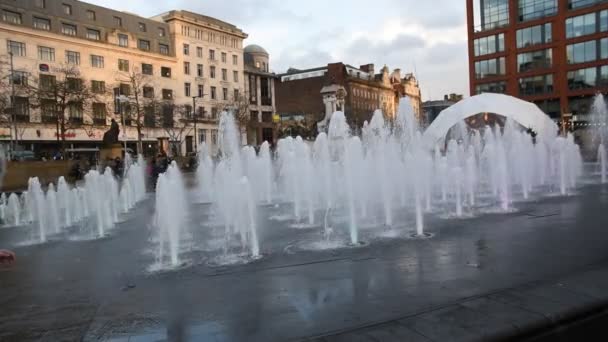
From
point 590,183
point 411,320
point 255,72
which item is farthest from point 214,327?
point 255,72

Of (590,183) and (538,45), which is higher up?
(538,45)

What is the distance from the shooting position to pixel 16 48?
4594 centimetres

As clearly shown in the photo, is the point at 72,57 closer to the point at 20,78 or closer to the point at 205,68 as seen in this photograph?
the point at 20,78

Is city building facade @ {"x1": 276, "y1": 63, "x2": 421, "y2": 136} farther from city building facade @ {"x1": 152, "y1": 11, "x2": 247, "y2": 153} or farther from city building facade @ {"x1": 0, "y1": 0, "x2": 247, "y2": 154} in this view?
city building facade @ {"x1": 0, "y1": 0, "x2": 247, "y2": 154}

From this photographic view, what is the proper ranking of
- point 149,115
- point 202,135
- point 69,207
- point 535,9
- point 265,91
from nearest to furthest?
point 69,207, point 149,115, point 535,9, point 202,135, point 265,91

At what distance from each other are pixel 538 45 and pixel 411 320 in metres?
62.0

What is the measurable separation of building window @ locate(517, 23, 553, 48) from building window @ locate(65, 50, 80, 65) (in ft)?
170

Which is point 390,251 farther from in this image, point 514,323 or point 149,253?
point 149,253

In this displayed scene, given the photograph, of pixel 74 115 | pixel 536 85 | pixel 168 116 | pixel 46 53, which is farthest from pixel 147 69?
pixel 536 85

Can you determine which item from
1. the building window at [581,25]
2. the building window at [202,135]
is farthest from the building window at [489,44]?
the building window at [202,135]

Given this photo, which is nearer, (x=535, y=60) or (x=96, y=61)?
(x=96, y=61)

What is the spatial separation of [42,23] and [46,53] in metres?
3.14

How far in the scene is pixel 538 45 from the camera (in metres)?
57.8

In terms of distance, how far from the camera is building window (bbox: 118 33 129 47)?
184ft
